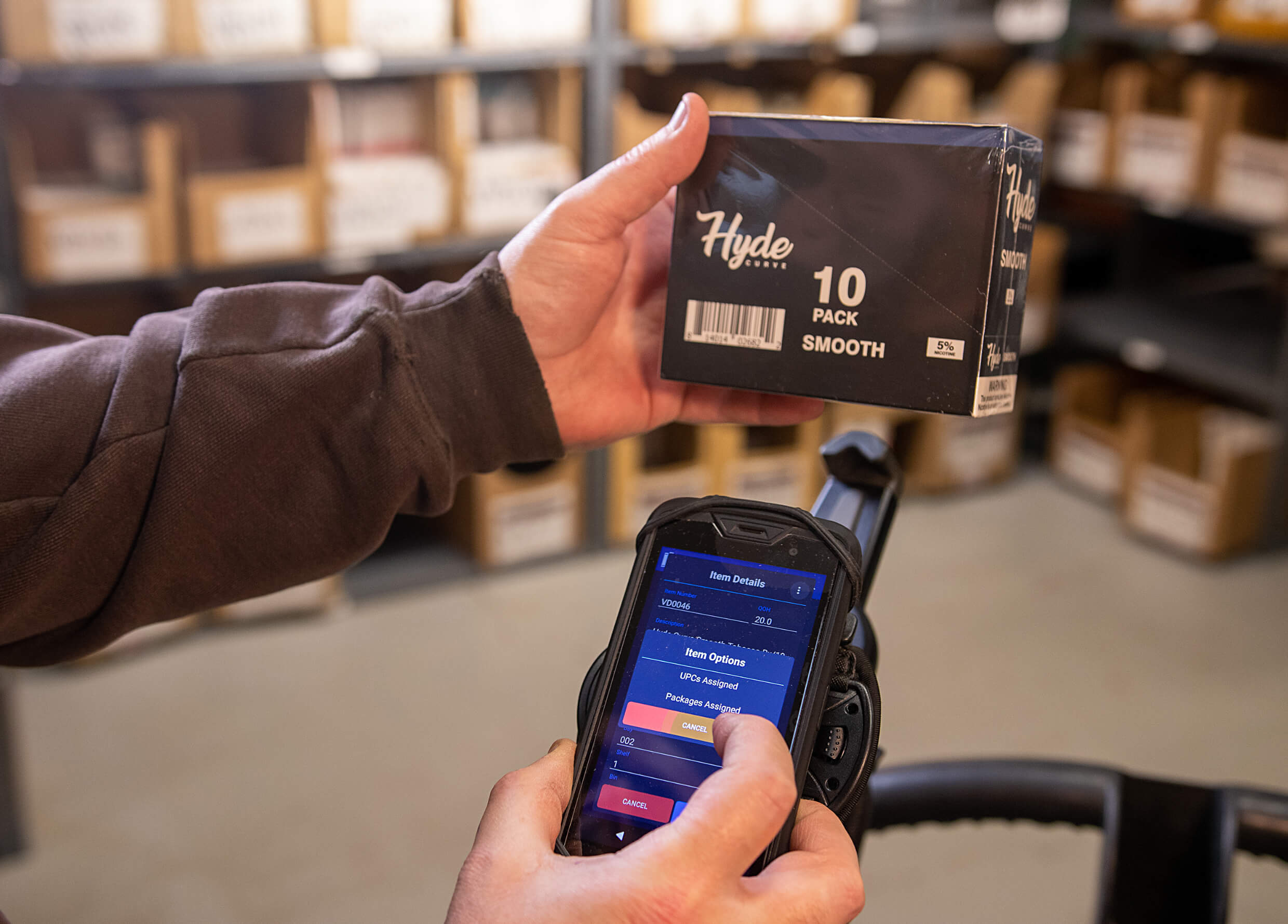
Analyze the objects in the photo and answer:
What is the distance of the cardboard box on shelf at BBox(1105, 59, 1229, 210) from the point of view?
269cm

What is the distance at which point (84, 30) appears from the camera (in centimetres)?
201

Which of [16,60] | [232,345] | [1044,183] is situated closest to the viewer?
[232,345]

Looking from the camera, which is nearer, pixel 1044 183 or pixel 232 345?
pixel 232 345

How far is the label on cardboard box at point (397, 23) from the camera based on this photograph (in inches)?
88.6

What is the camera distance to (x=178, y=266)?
2254 millimetres

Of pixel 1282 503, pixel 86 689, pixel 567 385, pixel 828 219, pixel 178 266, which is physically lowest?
pixel 86 689

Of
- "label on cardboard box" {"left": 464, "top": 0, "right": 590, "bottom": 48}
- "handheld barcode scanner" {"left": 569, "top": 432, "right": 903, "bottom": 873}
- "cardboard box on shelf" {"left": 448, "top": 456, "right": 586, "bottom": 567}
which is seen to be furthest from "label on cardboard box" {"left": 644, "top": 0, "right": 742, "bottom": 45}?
"handheld barcode scanner" {"left": 569, "top": 432, "right": 903, "bottom": 873}

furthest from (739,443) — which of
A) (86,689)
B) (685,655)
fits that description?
(685,655)

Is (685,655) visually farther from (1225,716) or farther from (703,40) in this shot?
(703,40)

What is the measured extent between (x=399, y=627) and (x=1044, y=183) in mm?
2179

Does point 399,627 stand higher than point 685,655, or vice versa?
point 685,655

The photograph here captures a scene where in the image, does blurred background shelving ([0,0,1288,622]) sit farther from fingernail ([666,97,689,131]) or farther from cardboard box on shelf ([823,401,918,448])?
fingernail ([666,97,689,131])

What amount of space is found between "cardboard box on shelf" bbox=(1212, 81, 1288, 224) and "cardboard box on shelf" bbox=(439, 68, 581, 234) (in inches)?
59.3

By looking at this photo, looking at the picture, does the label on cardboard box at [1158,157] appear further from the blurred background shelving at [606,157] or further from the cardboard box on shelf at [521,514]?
the cardboard box on shelf at [521,514]
